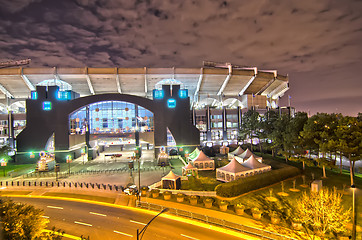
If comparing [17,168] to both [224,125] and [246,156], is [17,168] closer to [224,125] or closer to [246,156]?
[246,156]

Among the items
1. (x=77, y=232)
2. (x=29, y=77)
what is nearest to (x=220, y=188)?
(x=77, y=232)

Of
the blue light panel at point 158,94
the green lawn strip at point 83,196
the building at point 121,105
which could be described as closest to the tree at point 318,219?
the green lawn strip at point 83,196

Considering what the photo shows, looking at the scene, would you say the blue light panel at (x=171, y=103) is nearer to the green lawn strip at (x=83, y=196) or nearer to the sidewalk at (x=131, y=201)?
the sidewalk at (x=131, y=201)

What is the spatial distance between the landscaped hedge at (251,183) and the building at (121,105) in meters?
23.5

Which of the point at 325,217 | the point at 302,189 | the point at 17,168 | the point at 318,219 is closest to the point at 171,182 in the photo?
the point at 318,219

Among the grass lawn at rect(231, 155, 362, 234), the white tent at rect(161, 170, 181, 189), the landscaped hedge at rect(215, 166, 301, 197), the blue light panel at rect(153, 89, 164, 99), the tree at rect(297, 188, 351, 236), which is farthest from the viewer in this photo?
the blue light panel at rect(153, 89, 164, 99)

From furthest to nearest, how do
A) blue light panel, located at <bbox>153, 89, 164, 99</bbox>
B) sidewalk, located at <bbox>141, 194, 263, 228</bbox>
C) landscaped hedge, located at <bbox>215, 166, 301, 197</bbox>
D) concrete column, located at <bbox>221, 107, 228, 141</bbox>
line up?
concrete column, located at <bbox>221, 107, 228, 141</bbox>
blue light panel, located at <bbox>153, 89, 164, 99</bbox>
landscaped hedge, located at <bbox>215, 166, 301, 197</bbox>
sidewalk, located at <bbox>141, 194, 263, 228</bbox>

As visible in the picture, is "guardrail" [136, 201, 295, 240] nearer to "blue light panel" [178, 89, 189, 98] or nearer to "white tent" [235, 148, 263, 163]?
"white tent" [235, 148, 263, 163]

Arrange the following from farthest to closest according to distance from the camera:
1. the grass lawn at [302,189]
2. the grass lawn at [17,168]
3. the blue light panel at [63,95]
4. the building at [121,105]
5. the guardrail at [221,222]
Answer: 1. the blue light panel at [63,95]
2. the building at [121,105]
3. the grass lawn at [17,168]
4. the grass lawn at [302,189]
5. the guardrail at [221,222]

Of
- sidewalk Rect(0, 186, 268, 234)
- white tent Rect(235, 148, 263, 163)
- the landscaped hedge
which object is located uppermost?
white tent Rect(235, 148, 263, 163)

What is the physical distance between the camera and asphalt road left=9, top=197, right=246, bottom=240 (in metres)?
16.3

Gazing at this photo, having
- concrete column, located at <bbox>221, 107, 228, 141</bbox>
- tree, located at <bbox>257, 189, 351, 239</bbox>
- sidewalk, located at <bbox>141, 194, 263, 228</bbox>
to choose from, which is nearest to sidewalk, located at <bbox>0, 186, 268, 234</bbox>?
sidewalk, located at <bbox>141, 194, 263, 228</bbox>

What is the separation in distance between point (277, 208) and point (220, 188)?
6105 millimetres

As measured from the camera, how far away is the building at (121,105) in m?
47.2
